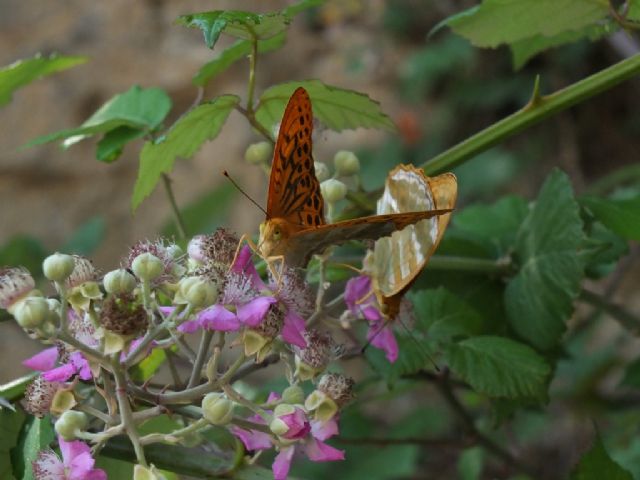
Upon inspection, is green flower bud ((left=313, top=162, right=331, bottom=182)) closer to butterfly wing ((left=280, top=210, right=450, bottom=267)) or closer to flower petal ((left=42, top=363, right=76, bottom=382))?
butterfly wing ((left=280, top=210, right=450, bottom=267))

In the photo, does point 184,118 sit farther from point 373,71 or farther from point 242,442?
point 373,71

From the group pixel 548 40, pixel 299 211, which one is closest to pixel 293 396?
pixel 299 211

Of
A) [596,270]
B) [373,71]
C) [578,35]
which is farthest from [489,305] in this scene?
[373,71]

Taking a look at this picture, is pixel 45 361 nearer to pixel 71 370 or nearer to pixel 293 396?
pixel 71 370

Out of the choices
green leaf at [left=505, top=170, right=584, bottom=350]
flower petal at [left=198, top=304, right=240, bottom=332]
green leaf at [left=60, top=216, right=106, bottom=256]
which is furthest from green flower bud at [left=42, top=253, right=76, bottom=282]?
green leaf at [left=60, top=216, right=106, bottom=256]

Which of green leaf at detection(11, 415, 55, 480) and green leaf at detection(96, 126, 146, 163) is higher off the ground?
green leaf at detection(96, 126, 146, 163)

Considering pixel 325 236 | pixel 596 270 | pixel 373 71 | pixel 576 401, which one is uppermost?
pixel 325 236
